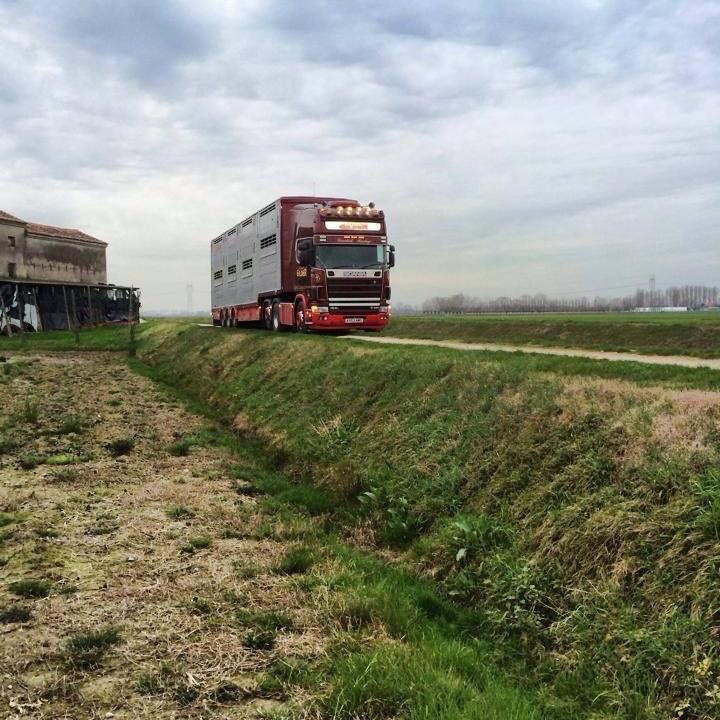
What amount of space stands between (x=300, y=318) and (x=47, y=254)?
164 ft

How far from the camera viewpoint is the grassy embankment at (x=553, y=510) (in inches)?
178

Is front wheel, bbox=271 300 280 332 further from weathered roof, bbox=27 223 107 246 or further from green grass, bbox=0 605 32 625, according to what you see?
weathered roof, bbox=27 223 107 246

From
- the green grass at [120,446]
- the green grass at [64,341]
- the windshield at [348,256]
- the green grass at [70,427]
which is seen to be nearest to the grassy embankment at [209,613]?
the green grass at [120,446]

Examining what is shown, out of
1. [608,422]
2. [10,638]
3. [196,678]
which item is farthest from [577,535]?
[10,638]

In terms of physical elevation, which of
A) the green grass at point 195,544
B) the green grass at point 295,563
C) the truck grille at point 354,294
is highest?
the truck grille at point 354,294

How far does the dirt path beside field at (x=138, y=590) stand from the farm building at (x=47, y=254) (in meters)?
53.3

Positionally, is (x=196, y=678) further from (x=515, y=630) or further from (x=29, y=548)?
(x=29, y=548)

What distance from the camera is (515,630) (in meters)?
5.53

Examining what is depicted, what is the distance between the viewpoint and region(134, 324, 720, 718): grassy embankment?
4.52m

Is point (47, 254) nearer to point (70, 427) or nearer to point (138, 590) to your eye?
point (70, 427)

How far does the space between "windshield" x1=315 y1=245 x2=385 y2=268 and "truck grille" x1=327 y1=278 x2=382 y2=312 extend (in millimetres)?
520

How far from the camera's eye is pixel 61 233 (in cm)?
6372

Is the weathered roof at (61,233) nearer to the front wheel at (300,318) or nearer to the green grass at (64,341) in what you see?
the green grass at (64,341)

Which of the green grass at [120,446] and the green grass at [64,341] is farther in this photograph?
the green grass at [64,341]
